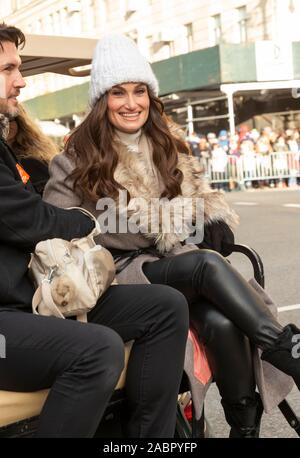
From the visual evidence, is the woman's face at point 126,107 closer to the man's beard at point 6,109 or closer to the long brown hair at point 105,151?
the long brown hair at point 105,151

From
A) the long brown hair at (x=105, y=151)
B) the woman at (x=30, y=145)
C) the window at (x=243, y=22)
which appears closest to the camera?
the long brown hair at (x=105, y=151)

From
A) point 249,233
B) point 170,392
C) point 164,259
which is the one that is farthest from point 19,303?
point 249,233

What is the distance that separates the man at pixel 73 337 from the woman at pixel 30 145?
96 centimetres

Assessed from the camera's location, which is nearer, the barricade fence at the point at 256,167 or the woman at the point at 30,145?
the woman at the point at 30,145

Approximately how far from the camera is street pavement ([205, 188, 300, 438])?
385 cm

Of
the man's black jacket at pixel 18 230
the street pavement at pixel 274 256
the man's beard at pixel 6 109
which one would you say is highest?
the man's beard at pixel 6 109

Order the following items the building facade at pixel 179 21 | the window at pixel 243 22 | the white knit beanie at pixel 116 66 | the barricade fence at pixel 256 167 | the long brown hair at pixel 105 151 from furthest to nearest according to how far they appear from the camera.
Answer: the window at pixel 243 22, the building facade at pixel 179 21, the barricade fence at pixel 256 167, the white knit beanie at pixel 116 66, the long brown hair at pixel 105 151

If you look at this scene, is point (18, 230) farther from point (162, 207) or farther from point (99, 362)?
point (162, 207)

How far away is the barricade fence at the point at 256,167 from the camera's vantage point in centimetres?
2161

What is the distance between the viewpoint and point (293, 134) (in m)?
22.0

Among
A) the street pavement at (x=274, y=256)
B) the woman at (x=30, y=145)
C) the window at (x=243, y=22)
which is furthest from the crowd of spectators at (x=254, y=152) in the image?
the woman at (x=30, y=145)

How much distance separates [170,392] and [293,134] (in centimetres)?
2006

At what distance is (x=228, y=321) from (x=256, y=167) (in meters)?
19.1

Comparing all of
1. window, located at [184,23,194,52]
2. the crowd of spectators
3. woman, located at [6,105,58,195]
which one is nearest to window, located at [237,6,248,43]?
window, located at [184,23,194,52]
